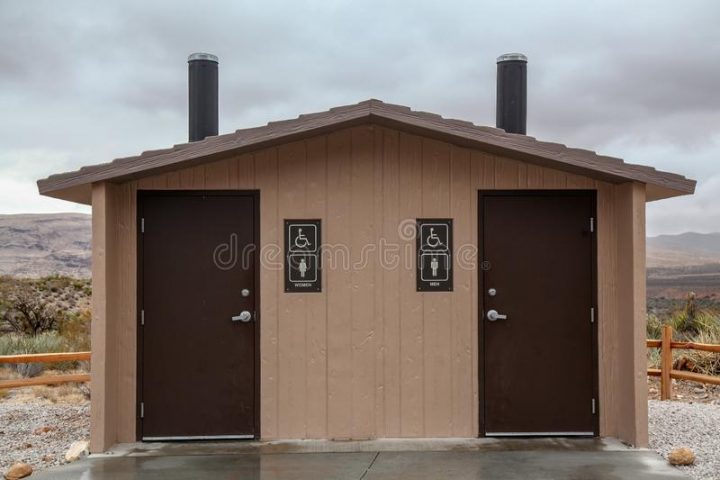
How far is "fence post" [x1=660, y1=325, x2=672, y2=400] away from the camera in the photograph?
34.2 feet

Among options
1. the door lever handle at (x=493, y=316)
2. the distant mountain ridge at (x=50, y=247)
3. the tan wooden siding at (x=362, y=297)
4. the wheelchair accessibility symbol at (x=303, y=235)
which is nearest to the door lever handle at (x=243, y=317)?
the tan wooden siding at (x=362, y=297)

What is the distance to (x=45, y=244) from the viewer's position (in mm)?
64875

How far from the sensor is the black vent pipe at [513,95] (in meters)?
8.43

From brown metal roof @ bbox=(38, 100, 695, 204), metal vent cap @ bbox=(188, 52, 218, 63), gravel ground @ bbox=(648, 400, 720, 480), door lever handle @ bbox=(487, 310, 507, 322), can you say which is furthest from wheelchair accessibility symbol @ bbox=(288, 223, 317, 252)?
gravel ground @ bbox=(648, 400, 720, 480)

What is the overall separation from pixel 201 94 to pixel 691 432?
6104mm

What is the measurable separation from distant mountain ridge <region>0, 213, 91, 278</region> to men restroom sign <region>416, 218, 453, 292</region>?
51.8 meters

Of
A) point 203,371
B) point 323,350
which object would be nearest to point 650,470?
point 323,350

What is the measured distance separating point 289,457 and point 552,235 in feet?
10.2

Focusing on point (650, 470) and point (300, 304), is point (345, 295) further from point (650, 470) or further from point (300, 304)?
point (650, 470)

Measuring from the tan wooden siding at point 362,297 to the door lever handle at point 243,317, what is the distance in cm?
13

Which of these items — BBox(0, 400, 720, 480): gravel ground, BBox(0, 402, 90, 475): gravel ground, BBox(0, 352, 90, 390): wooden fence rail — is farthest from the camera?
BBox(0, 352, 90, 390): wooden fence rail

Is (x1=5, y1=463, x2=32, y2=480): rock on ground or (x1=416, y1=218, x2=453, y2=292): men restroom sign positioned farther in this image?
(x1=416, y1=218, x2=453, y2=292): men restroom sign

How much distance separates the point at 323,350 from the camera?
7316mm

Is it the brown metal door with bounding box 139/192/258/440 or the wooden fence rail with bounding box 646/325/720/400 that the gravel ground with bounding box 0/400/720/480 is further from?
the brown metal door with bounding box 139/192/258/440
